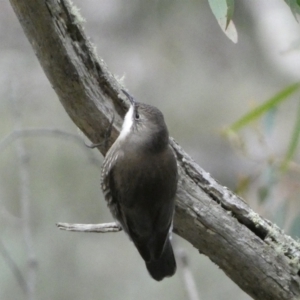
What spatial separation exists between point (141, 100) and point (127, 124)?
10.3 feet

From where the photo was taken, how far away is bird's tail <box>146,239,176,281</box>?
94.9 inches

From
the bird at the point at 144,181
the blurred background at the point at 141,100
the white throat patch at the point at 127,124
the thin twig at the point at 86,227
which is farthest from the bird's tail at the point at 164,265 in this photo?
the blurred background at the point at 141,100

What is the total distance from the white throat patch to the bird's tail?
1.50 feet

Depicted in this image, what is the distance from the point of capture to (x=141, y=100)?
5.39 metres

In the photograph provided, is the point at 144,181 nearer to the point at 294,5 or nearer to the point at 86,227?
the point at 86,227

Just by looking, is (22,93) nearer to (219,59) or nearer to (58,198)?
(58,198)

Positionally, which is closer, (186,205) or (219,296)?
(186,205)

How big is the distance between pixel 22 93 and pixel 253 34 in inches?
92.6

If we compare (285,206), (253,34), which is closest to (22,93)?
(253,34)

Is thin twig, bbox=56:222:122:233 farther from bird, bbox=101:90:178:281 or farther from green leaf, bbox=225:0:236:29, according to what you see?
green leaf, bbox=225:0:236:29

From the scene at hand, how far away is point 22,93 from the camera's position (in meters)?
4.94

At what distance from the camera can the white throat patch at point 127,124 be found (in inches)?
88.9

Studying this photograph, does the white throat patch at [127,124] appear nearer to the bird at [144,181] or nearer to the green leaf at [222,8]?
the bird at [144,181]

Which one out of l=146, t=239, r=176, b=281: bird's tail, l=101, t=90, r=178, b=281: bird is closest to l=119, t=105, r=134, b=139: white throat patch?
l=101, t=90, r=178, b=281: bird
